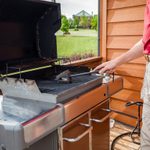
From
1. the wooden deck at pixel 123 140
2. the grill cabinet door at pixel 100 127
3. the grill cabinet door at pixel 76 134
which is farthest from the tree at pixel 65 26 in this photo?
the wooden deck at pixel 123 140

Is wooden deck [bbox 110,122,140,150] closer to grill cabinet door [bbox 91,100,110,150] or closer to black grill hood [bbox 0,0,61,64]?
grill cabinet door [bbox 91,100,110,150]

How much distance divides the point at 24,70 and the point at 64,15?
109 cm

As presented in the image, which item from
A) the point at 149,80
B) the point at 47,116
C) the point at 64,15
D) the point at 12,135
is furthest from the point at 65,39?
the point at 12,135

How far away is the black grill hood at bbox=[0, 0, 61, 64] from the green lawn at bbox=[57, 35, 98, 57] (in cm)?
50

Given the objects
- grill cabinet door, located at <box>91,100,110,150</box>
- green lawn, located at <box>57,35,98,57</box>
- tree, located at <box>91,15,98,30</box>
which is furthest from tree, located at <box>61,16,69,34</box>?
grill cabinet door, located at <box>91,100,110,150</box>

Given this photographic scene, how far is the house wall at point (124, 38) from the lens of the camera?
8.18ft

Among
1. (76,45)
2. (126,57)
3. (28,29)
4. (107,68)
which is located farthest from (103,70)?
(76,45)

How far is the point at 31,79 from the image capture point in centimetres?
145

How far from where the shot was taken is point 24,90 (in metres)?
1.21

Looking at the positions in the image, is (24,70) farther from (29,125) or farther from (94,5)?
(94,5)

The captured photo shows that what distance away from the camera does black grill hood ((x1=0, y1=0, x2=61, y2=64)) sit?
1346 millimetres

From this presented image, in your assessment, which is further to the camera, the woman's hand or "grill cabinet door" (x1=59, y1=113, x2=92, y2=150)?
the woman's hand

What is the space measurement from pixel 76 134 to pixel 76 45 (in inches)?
55.6

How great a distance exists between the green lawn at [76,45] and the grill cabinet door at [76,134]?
908mm
